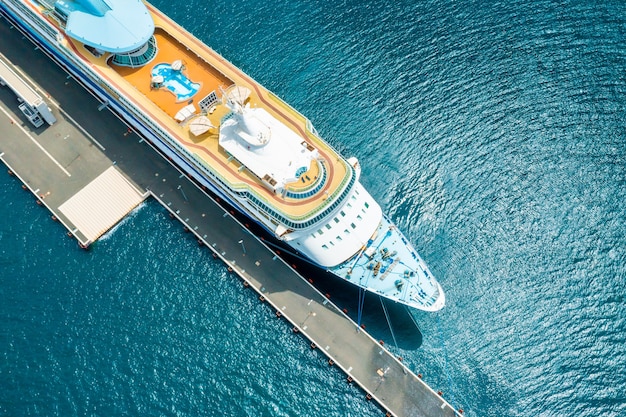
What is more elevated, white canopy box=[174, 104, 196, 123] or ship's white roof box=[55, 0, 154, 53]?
ship's white roof box=[55, 0, 154, 53]

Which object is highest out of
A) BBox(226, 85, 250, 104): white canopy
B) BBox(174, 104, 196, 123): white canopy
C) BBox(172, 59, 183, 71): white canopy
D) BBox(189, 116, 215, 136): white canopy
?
BBox(172, 59, 183, 71): white canopy

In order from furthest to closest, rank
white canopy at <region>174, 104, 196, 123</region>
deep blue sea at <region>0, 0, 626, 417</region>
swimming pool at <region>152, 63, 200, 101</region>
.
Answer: swimming pool at <region>152, 63, 200, 101</region>, white canopy at <region>174, 104, 196, 123</region>, deep blue sea at <region>0, 0, 626, 417</region>

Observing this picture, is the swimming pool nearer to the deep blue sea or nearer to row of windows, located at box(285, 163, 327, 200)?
the deep blue sea

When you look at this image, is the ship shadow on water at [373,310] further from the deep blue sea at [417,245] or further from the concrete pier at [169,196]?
the concrete pier at [169,196]

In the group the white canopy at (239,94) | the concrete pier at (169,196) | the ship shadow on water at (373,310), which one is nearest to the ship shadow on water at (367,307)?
the ship shadow on water at (373,310)

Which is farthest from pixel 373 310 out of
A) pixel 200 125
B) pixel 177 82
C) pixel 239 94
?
pixel 177 82

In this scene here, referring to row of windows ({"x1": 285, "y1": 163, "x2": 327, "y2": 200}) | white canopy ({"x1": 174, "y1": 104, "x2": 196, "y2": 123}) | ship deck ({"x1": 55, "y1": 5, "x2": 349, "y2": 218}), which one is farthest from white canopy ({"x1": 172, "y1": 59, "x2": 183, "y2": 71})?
row of windows ({"x1": 285, "y1": 163, "x2": 327, "y2": 200})

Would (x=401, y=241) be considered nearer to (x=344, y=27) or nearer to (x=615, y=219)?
(x=615, y=219)
